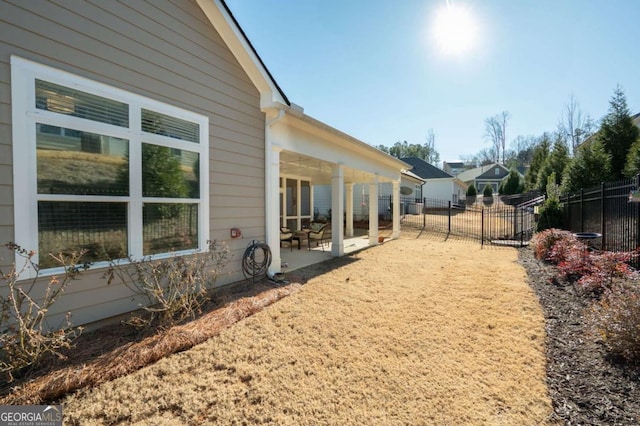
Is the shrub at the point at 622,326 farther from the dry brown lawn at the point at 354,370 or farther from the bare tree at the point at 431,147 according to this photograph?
the bare tree at the point at 431,147

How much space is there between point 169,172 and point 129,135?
684 millimetres

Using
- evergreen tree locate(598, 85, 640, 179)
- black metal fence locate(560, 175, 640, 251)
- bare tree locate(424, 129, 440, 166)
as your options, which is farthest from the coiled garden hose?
bare tree locate(424, 129, 440, 166)

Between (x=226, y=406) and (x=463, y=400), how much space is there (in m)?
1.96

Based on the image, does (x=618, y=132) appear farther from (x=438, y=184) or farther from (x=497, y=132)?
(x=497, y=132)

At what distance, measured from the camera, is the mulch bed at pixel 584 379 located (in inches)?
86.7

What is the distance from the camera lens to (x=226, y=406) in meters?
2.27

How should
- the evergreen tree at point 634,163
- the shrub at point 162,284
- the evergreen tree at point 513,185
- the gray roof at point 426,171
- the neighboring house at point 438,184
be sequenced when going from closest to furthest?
the shrub at point 162,284 < the evergreen tree at point 634,163 < the neighboring house at point 438,184 < the gray roof at point 426,171 < the evergreen tree at point 513,185

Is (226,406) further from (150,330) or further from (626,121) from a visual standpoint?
(626,121)

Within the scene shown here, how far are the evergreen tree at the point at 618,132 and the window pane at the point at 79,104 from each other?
17.9m

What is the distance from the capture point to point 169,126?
162 inches

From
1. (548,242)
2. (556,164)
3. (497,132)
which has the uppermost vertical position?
(497,132)

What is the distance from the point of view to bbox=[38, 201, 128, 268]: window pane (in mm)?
2963

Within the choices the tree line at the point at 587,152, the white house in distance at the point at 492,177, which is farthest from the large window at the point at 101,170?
the white house in distance at the point at 492,177

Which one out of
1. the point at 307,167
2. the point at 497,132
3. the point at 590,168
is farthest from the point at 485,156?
the point at 307,167
